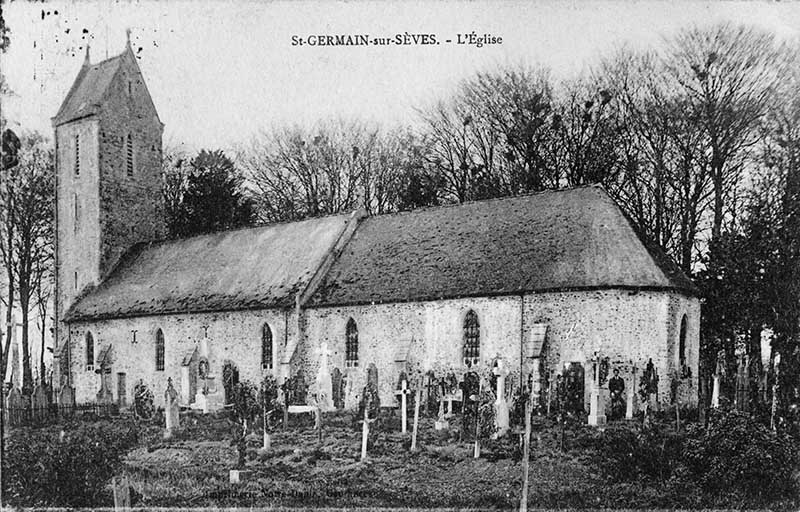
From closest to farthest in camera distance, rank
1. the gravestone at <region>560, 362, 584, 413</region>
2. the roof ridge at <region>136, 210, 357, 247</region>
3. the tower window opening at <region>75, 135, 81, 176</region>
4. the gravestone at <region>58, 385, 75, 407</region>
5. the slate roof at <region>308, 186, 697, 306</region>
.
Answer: the gravestone at <region>560, 362, 584, 413</region> < the slate roof at <region>308, 186, 697, 306</region> < the gravestone at <region>58, 385, 75, 407</region> < the roof ridge at <region>136, 210, 357, 247</region> < the tower window opening at <region>75, 135, 81, 176</region>

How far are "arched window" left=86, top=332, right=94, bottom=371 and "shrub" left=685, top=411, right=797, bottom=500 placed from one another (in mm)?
25024

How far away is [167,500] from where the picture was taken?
17484 mm

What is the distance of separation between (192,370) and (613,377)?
15.1 metres

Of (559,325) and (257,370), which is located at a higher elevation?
(559,325)

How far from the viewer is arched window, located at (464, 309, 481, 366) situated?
2583 cm

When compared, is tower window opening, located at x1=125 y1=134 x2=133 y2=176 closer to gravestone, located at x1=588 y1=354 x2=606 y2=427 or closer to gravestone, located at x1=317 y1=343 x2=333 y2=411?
gravestone, located at x1=317 y1=343 x2=333 y2=411

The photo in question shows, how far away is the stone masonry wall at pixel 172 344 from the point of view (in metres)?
29.3

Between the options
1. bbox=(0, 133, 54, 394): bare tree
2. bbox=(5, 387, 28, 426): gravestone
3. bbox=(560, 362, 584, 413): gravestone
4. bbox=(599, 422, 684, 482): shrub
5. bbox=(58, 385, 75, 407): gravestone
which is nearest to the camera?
bbox=(599, 422, 684, 482): shrub

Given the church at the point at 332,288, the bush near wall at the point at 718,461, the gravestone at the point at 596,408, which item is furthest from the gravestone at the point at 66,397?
the bush near wall at the point at 718,461

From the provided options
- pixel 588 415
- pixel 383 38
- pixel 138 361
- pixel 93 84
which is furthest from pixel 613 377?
pixel 93 84

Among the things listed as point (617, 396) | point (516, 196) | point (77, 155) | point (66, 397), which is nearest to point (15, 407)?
point (66, 397)

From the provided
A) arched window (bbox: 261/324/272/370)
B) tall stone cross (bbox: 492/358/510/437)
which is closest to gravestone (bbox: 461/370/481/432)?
tall stone cross (bbox: 492/358/510/437)

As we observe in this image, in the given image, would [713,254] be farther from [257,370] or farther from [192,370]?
[192,370]

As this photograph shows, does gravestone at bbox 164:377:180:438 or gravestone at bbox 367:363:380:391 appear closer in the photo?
gravestone at bbox 164:377:180:438
